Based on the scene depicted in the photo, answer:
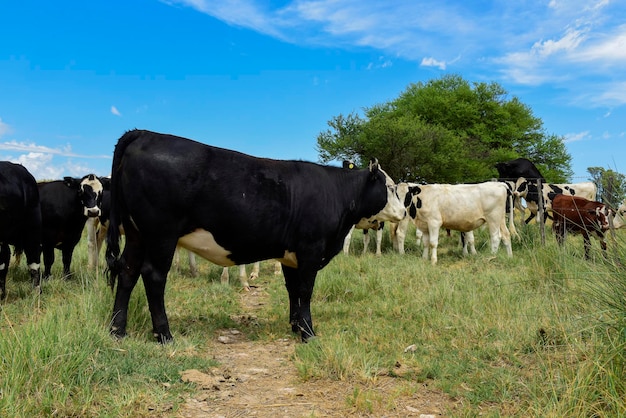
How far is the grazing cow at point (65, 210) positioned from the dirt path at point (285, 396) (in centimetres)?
553

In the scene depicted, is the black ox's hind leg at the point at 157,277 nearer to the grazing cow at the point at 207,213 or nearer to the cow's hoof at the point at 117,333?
the grazing cow at the point at 207,213

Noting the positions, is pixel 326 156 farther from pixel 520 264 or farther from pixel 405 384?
pixel 405 384

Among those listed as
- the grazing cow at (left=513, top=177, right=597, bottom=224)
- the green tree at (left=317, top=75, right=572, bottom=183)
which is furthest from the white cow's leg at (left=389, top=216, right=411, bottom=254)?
the green tree at (left=317, top=75, right=572, bottom=183)

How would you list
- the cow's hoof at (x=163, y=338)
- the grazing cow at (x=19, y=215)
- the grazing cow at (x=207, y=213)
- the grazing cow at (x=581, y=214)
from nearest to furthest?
1. the grazing cow at (x=207, y=213)
2. the cow's hoof at (x=163, y=338)
3. the grazing cow at (x=19, y=215)
4. the grazing cow at (x=581, y=214)

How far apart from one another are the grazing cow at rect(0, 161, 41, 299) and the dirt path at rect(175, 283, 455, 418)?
4.10 metres

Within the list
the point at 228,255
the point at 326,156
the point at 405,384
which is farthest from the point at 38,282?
the point at 326,156

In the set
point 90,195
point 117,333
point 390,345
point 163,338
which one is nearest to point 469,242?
point 390,345

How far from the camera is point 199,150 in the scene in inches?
219

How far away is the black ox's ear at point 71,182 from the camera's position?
9.52 m

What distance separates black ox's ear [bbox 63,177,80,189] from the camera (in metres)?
9.52

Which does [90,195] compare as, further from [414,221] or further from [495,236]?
[495,236]

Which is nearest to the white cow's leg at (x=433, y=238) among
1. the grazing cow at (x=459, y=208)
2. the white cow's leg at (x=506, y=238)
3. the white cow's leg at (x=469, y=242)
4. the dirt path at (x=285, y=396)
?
the grazing cow at (x=459, y=208)

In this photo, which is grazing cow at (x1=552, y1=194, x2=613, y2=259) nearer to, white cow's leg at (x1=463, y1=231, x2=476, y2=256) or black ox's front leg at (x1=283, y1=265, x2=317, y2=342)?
white cow's leg at (x1=463, y1=231, x2=476, y2=256)

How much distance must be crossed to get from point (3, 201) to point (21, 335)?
3.50m
